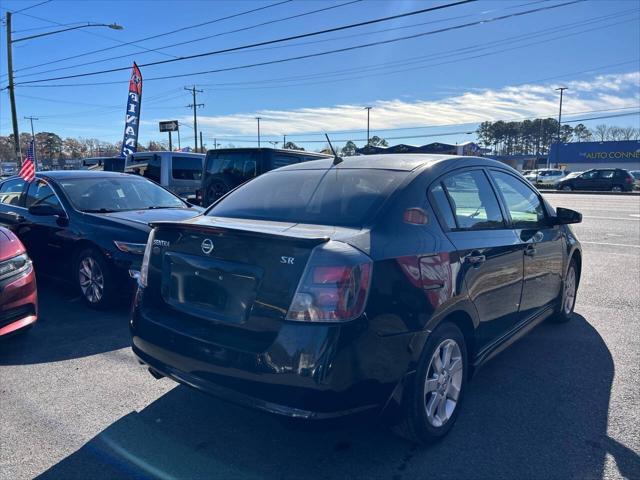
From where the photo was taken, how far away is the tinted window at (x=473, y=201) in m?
3.21

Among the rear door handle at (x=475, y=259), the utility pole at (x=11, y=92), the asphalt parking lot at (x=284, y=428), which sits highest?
the utility pole at (x=11, y=92)

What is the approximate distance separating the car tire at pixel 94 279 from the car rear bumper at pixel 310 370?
3.12 metres

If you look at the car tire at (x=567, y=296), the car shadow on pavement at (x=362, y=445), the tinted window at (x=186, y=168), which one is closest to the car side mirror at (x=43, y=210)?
the car shadow on pavement at (x=362, y=445)

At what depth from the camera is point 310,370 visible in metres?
2.29

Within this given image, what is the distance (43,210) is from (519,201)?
5.26 metres

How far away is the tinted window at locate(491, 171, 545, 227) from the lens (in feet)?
12.6

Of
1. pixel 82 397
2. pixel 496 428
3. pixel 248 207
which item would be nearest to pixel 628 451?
pixel 496 428

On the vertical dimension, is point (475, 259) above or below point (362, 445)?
above

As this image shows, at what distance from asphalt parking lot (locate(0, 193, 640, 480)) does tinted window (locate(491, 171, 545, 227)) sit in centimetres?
120

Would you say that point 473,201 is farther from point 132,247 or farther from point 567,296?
point 132,247

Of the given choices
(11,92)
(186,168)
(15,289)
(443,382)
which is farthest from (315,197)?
(11,92)

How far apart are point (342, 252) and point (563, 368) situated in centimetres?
266

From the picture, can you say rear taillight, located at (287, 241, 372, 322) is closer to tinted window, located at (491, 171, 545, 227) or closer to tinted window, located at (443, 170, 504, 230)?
tinted window, located at (443, 170, 504, 230)

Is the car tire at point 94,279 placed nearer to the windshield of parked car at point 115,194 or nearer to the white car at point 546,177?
the windshield of parked car at point 115,194
